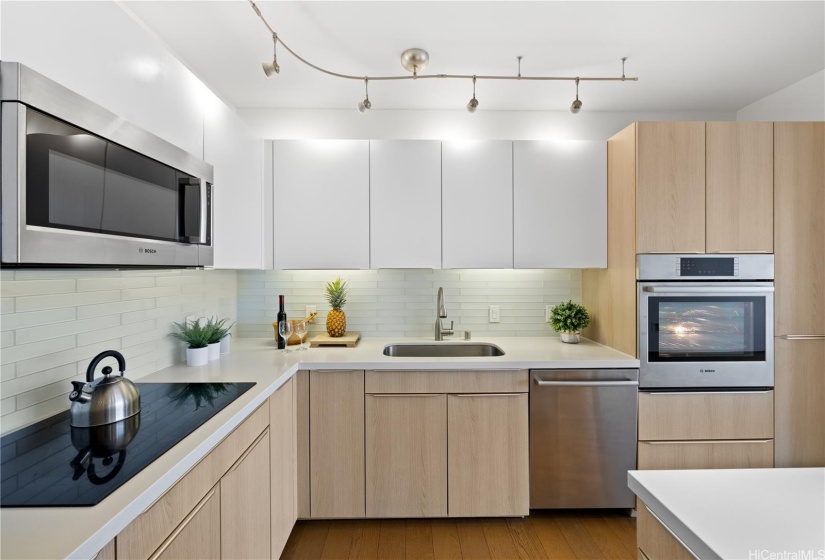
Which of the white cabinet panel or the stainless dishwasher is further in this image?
the stainless dishwasher

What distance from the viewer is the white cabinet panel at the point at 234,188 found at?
1942mm

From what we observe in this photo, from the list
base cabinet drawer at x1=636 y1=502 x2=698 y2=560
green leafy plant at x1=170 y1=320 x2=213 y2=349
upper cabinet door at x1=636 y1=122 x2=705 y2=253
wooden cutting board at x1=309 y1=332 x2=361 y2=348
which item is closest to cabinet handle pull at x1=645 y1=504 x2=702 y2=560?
base cabinet drawer at x1=636 y1=502 x2=698 y2=560

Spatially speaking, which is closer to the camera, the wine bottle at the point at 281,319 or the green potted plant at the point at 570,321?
the wine bottle at the point at 281,319

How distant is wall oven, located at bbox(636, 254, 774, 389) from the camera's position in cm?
231

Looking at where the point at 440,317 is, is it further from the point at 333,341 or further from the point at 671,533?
the point at 671,533

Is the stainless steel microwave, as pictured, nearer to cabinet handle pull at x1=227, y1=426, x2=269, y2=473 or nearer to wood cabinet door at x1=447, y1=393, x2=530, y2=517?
cabinet handle pull at x1=227, y1=426, x2=269, y2=473

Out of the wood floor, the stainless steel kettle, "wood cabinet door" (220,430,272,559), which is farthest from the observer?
the wood floor

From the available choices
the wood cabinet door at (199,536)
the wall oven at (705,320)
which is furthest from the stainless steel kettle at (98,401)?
the wall oven at (705,320)

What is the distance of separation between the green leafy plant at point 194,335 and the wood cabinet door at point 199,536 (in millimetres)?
1038

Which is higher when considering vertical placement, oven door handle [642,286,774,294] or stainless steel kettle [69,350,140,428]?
oven door handle [642,286,774,294]

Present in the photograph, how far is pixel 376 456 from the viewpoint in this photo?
2301 millimetres

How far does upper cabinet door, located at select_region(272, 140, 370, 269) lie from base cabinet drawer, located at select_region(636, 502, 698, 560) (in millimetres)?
1973

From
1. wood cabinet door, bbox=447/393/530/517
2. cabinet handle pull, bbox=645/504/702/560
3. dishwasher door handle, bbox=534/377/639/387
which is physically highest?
cabinet handle pull, bbox=645/504/702/560

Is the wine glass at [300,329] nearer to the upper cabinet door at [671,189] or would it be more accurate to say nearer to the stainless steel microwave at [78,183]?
the stainless steel microwave at [78,183]
